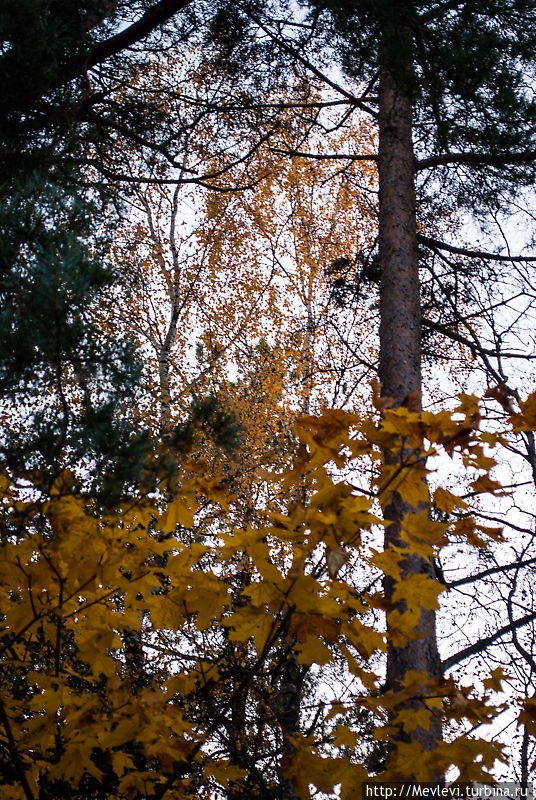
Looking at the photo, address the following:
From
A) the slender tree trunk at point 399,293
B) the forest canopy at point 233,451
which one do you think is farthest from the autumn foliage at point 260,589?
the slender tree trunk at point 399,293

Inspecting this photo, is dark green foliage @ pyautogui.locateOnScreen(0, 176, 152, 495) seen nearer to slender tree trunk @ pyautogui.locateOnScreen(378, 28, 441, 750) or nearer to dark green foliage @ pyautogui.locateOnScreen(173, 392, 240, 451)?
dark green foliage @ pyautogui.locateOnScreen(173, 392, 240, 451)

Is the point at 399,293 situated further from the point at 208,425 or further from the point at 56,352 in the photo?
the point at 56,352

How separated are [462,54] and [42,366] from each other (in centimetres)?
254

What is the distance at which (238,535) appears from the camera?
1.50 metres

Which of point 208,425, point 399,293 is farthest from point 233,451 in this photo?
point 399,293

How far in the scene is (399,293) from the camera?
11.5 feet

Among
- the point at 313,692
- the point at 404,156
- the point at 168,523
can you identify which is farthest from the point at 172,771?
the point at 313,692

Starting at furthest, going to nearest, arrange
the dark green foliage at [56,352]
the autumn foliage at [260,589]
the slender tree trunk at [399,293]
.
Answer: the slender tree trunk at [399,293] < the dark green foliage at [56,352] < the autumn foliage at [260,589]

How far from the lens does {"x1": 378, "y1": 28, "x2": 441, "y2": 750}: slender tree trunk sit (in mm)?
2809

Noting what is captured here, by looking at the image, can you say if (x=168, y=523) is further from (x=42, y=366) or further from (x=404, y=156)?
(x=404, y=156)

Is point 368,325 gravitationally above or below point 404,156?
above

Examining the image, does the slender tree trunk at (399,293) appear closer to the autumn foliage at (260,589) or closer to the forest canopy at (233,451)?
the forest canopy at (233,451)

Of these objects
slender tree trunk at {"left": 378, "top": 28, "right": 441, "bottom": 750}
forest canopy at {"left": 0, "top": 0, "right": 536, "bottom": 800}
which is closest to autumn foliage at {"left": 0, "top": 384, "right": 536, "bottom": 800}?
forest canopy at {"left": 0, "top": 0, "right": 536, "bottom": 800}

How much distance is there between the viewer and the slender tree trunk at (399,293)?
2.81 meters
